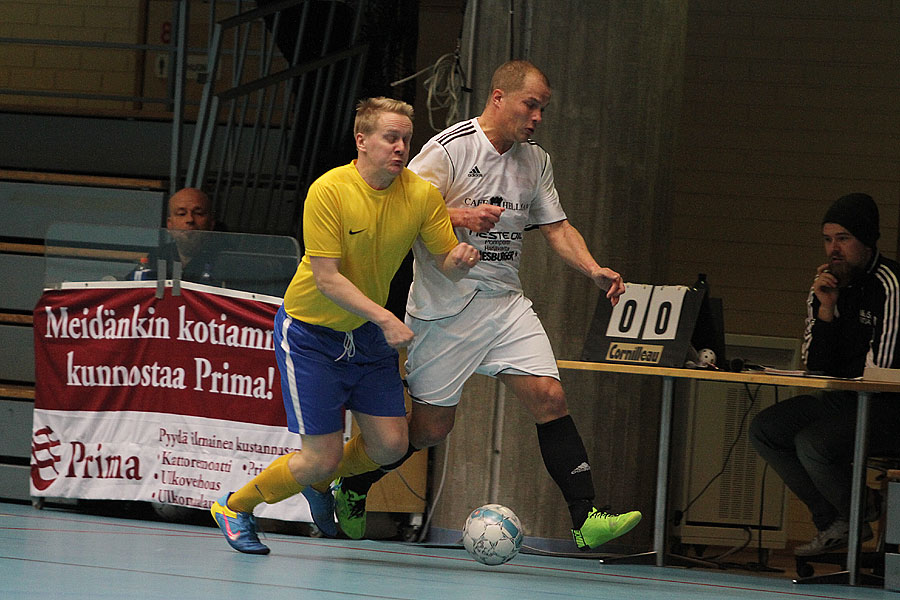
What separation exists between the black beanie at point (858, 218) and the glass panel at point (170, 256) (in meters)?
2.60

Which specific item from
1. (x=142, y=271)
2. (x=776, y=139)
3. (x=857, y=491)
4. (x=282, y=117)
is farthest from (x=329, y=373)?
(x=776, y=139)

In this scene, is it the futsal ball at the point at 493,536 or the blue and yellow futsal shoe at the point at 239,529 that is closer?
the futsal ball at the point at 493,536

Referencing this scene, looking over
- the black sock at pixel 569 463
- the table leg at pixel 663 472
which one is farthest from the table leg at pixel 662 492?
the black sock at pixel 569 463

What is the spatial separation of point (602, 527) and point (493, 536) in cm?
41

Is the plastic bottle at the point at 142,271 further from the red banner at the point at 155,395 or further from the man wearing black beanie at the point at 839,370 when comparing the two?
the man wearing black beanie at the point at 839,370

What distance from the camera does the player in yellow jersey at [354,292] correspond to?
429 centimetres

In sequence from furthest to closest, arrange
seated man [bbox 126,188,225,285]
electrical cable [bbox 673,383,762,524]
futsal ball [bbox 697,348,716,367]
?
electrical cable [bbox 673,383,762,524], seated man [bbox 126,188,225,285], futsal ball [bbox 697,348,716,367]

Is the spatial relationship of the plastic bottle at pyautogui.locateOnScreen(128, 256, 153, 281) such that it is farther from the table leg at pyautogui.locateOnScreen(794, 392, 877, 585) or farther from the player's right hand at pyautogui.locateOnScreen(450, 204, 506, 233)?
the table leg at pyautogui.locateOnScreen(794, 392, 877, 585)

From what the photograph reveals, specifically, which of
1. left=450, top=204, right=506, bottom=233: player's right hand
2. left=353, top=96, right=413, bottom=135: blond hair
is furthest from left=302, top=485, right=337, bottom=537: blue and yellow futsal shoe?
left=353, top=96, right=413, bottom=135: blond hair

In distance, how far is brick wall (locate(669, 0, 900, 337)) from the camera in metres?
8.04

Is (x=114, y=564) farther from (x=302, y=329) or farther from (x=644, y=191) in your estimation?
(x=644, y=191)

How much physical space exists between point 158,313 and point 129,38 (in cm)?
490

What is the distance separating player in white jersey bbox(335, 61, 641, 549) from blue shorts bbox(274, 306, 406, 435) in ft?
0.79

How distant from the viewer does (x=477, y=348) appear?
468 cm
